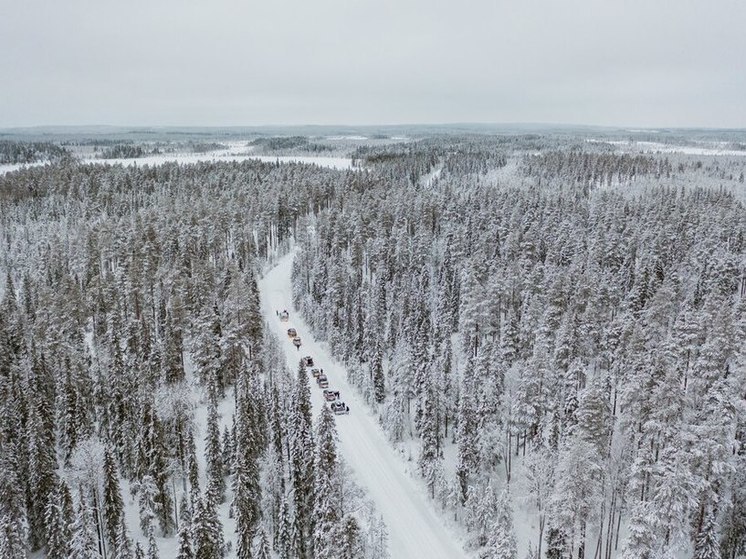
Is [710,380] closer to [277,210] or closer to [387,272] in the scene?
[387,272]

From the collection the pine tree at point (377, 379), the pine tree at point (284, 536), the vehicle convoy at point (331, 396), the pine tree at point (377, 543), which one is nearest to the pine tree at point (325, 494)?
the pine tree at point (284, 536)

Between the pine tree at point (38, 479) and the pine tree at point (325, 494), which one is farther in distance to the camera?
the pine tree at point (38, 479)

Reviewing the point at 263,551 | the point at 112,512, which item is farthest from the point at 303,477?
the point at 112,512

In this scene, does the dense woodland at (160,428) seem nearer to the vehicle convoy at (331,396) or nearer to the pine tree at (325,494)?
the pine tree at (325,494)

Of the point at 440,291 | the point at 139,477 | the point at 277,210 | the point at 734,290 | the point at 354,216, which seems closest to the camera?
the point at 139,477

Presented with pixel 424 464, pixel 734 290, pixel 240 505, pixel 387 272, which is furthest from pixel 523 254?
pixel 240 505

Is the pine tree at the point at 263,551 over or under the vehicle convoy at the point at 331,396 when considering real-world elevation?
under

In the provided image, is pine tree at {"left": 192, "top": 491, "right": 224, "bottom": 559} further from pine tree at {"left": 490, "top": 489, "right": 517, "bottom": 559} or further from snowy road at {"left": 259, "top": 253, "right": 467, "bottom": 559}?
pine tree at {"left": 490, "top": 489, "right": 517, "bottom": 559}

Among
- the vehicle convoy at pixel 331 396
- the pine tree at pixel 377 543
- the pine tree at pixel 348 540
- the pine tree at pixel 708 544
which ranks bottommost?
the pine tree at pixel 377 543
